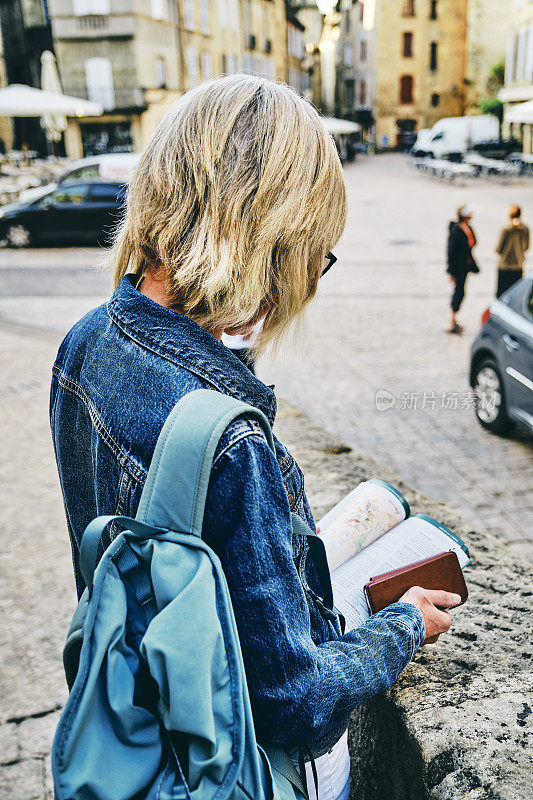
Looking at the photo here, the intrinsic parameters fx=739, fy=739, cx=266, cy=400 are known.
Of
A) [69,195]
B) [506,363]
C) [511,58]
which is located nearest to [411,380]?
[506,363]

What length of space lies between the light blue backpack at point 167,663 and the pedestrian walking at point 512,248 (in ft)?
31.7

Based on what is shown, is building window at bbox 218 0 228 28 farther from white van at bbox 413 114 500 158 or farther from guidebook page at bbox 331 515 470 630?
guidebook page at bbox 331 515 470 630

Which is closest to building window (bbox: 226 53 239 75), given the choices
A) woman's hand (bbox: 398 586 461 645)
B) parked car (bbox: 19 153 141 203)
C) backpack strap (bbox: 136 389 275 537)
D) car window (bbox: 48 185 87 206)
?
parked car (bbox: 19 153 141 203)

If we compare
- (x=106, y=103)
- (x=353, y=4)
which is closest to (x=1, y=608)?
(x=106, y=103)

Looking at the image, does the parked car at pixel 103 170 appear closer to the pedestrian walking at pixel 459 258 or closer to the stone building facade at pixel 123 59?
the pedestrian walking at pixel 459 258

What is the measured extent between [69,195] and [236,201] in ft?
53.7

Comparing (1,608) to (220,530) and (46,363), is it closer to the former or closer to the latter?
(220,530)

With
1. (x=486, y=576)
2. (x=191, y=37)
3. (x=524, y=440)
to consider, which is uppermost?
(x=191, y=37)

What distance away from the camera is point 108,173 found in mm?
18109

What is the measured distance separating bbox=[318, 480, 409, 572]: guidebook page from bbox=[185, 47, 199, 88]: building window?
37.2m

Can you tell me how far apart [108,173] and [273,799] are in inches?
730

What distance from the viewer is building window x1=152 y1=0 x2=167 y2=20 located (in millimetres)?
32856

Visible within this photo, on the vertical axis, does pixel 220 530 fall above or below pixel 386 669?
above

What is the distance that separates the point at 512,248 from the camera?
9.89 meters
